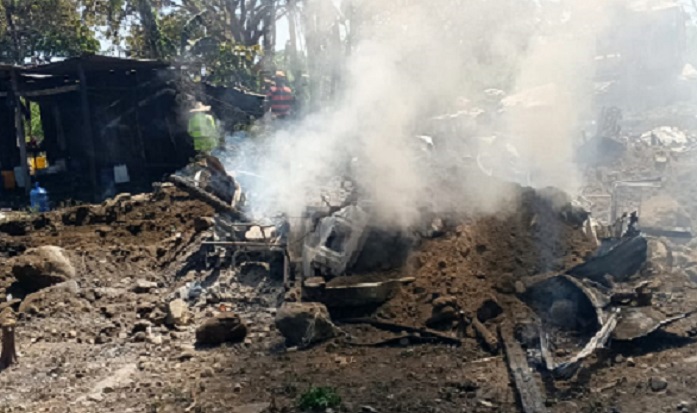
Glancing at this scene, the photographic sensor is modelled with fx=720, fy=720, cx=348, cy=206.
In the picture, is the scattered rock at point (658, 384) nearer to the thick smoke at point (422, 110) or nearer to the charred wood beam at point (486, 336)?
the charred wood beam at point (486, 336)

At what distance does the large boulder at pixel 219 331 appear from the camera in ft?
25.7

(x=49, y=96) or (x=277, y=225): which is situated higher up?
(x=49, y=96)

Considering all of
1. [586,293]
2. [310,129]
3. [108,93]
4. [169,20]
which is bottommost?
[586,293]

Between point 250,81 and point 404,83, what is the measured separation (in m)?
8.57

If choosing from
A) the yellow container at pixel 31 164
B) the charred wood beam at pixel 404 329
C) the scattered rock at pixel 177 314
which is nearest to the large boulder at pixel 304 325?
the charred wood beam at pixel 404 329

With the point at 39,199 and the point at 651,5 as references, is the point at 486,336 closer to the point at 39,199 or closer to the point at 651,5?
the point at 39,199

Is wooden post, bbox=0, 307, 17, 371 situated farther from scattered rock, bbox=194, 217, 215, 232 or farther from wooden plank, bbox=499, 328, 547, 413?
wooden plank, bbox=499, 328, 547, 413

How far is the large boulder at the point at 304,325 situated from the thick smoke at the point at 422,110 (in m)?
1.99

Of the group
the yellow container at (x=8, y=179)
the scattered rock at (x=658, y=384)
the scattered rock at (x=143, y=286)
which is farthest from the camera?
the yellow container at (x=8, y=179)

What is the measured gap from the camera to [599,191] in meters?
14.9

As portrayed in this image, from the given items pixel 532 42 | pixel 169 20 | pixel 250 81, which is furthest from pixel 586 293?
pixel 169 20

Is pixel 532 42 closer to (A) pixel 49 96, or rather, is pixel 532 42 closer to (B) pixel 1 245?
(A) pixel 49 96

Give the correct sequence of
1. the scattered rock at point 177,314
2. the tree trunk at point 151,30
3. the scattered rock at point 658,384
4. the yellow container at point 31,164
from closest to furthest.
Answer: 1. the scattered rock at point 658,384
2. the scattered rock at point 177,314
3. the yellow container at point 31,164
4. the tree trunk at point 151,30

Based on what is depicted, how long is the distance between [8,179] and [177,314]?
→ 30.3 ft
